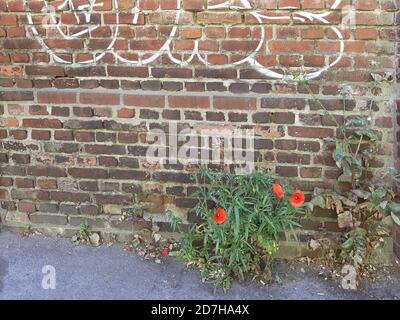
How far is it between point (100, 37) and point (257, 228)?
1.53 m

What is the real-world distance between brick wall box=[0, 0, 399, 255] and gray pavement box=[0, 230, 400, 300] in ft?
0.92

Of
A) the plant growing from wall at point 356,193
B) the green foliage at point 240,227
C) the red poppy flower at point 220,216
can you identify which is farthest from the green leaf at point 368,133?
the red poppy flower at point 220,216

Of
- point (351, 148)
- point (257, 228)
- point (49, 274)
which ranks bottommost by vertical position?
point (49, 274)

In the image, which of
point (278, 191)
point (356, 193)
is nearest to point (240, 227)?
point (278, 191)

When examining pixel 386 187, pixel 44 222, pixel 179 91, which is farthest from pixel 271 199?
pixel 44 222

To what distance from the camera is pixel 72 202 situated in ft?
10.7

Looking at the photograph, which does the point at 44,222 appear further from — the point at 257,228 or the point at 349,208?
the point at 349,208

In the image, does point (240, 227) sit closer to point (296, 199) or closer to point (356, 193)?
point (296, 199)

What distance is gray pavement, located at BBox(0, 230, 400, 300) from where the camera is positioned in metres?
2.71

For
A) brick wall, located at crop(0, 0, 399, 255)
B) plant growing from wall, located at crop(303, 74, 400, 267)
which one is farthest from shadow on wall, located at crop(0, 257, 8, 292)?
plant growing from wall, located at crop(303, 74, 400, 267)

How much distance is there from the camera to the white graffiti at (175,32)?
2.78m

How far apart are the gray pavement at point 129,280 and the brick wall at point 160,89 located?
0.92ft

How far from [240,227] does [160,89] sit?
1.00 meters

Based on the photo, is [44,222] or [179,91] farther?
[44,222]
